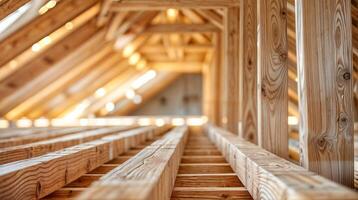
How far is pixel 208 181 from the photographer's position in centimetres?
155

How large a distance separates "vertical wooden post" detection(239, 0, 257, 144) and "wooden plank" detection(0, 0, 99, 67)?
74.8 inches

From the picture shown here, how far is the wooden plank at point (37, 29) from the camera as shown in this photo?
3417mm

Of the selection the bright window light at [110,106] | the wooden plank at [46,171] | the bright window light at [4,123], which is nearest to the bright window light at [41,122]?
the bright window light at [4,123]

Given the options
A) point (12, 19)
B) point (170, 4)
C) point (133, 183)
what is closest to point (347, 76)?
point (133, 183)

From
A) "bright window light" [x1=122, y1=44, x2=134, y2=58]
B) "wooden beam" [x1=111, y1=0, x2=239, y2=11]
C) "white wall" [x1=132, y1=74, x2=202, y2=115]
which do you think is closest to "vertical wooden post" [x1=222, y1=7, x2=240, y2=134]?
"wooden beam" [x1=111, y1=0, x2=239, y2=11]

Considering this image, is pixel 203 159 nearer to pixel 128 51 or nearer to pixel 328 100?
pixel 328 100

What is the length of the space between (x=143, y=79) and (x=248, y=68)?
782 centimetres

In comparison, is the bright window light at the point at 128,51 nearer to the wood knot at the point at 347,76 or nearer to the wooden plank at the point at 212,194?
the wooden plank at the point at 212,194

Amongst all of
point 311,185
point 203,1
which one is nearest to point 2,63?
point 203,1

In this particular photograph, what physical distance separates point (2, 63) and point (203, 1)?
2.06 meters

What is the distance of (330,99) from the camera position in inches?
47.3

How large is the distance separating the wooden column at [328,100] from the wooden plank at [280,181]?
116mm

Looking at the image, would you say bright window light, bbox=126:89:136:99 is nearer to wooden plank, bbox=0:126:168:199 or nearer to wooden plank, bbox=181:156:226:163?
wooden plank, bbox=181:156:226:163

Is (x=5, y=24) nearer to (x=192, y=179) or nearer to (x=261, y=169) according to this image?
(x=192, y=179)
